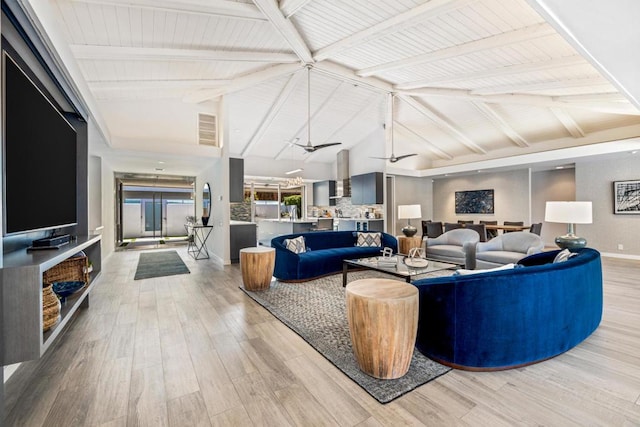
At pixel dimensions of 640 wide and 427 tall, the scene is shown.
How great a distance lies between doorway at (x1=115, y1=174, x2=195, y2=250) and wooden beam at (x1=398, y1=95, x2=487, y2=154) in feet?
27.0

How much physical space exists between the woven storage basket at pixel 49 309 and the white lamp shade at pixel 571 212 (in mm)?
4802

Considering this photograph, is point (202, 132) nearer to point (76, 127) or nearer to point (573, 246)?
point (76, 127)

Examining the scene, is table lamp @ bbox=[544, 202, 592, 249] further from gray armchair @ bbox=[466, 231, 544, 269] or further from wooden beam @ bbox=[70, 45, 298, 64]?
wooden beam @ bbox=[70, 45, 298, 64]

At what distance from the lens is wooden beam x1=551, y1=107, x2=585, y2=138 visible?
648cm

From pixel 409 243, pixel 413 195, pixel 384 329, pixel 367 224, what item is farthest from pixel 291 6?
pixel 413 195

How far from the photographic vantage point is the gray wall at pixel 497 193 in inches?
356

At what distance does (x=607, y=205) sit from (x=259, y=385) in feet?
31.2

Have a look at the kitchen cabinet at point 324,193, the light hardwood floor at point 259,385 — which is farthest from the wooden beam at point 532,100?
the kitchen cabinet at point 324,193

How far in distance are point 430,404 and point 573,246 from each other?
2.58 meters

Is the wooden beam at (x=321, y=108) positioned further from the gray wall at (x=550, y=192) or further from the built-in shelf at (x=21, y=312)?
the gray wall at (x=550, y=192)

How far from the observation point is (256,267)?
13.3 ft

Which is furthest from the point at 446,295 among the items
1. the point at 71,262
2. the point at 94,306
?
the point at 94,306

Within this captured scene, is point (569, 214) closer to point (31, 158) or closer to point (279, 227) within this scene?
point (31, 158)

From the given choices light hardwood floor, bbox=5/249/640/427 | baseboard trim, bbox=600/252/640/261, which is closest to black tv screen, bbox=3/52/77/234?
light hardwood floor, bbox=5/249/640/427
